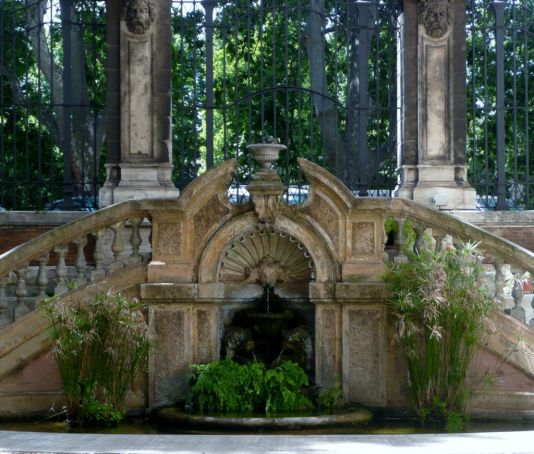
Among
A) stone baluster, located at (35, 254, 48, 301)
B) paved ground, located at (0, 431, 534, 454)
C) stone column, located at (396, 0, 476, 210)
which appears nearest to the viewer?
paved ground, located at (0, 431, 534, 454)

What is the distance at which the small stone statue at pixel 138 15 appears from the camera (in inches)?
549

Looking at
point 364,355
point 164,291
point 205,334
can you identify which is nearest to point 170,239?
point 164,291

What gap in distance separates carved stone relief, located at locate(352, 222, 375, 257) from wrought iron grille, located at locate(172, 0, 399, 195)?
3.14 m

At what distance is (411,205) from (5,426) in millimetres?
4155

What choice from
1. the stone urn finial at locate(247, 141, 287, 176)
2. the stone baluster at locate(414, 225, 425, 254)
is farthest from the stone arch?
the stone baluster at locate(414, 225, 425, 254)

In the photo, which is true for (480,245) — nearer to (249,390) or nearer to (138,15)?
(249,390)

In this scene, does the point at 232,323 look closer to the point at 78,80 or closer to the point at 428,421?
the point at 428,421

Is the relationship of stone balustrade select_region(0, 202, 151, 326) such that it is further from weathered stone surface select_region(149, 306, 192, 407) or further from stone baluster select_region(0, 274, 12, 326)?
weathered stone surface select_region(149, 306, 192, 407)

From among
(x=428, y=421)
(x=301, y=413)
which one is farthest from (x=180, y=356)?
(x=428, y=421)

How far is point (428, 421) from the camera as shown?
10.3m

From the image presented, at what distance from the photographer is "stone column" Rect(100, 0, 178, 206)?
13953 mm

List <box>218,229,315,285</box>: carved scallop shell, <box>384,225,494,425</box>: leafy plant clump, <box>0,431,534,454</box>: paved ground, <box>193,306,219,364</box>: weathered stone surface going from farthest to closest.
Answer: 1. <box>218,229,315,285</box>: carved scallop shell
2. <box>193,306,219,364</box>: weathered stone surface
3. <box>384,225,494,425</box>: leafy plant clump
4. <box>0,431,534,454</box>: paved ground

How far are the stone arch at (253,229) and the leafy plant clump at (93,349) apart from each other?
1.05 meters

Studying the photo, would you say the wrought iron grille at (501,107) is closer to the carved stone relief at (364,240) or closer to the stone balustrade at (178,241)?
the stone balustrade at (178,241)
